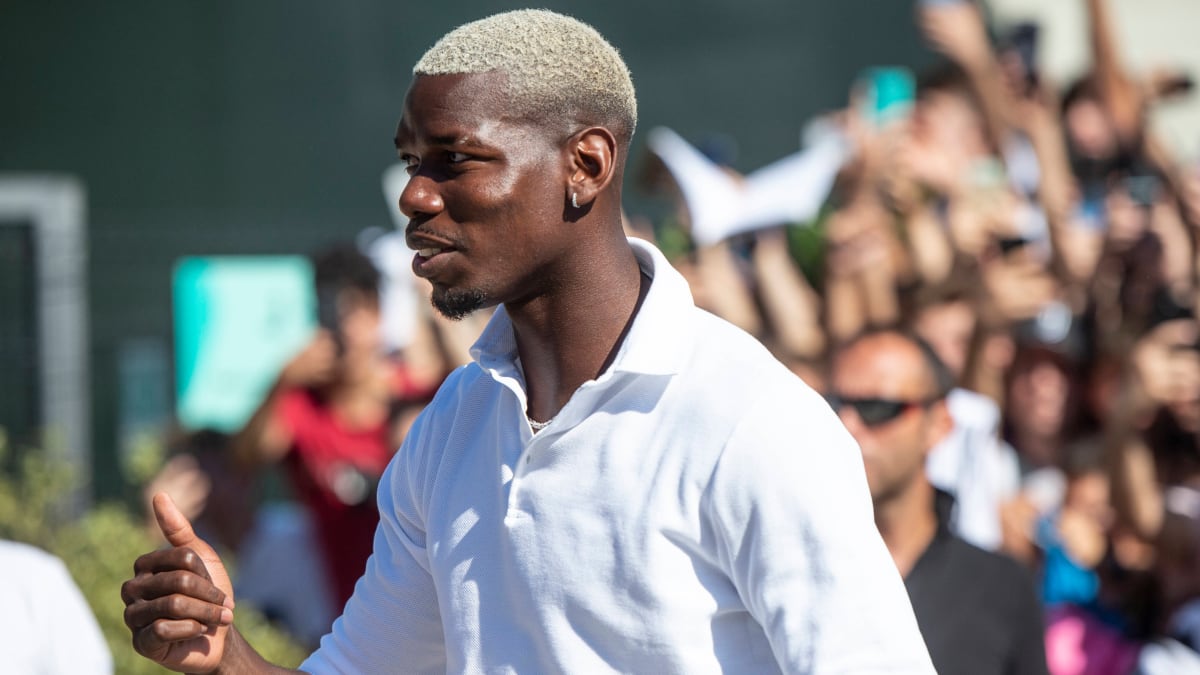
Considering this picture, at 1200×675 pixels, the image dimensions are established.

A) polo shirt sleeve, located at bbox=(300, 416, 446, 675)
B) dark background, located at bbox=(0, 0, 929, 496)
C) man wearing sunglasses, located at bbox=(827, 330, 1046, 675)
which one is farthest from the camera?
dark background, located at bbox=(0, 0, 929, 496)

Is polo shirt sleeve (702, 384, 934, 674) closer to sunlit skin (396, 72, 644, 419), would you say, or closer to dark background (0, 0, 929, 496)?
sunlit skin (396, 72, 644, 419)

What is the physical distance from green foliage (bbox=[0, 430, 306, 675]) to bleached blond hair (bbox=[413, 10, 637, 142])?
3.60 m

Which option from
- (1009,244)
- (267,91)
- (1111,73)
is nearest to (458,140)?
(1009,244)

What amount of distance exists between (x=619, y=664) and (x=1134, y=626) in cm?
304

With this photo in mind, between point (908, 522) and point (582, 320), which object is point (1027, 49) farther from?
point (582, 320)

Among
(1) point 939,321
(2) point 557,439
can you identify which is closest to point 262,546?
(1) point 939,321

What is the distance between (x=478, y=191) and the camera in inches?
81.0

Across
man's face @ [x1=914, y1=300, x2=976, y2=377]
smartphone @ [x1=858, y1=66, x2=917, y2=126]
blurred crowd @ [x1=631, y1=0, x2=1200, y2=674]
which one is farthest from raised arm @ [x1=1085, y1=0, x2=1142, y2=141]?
smartphone @ [x1=858, y1=66, x2=917, y2=126]

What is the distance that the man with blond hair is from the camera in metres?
1.86

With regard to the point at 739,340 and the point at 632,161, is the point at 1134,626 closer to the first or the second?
the point at 739,340

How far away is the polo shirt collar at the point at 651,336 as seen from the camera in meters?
2.02

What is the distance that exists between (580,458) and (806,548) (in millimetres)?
334

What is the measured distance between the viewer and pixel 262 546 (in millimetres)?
6250

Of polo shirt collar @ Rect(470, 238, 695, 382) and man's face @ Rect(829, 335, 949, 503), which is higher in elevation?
polo shirt collar @ Rect(470, 238, 695, 382)
